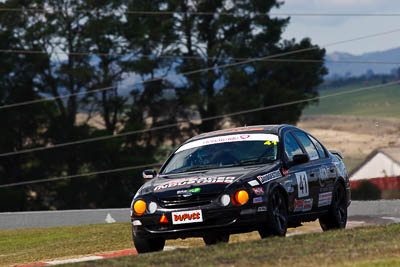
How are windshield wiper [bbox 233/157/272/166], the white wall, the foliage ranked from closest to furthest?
windshield wiper [bbox 233/157/272/166] < the foliage < the white wall

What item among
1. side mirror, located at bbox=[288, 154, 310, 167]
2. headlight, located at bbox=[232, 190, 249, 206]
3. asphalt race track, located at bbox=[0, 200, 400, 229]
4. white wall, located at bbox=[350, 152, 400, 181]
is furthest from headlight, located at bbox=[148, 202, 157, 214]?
white wall, located at bbox=[350, 152, 400, 181]

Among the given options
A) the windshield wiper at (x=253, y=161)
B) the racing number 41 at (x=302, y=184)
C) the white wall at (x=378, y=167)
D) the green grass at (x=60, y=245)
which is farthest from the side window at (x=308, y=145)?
A: the white wall at (x=378, y=167)

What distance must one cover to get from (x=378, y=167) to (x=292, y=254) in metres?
95.7

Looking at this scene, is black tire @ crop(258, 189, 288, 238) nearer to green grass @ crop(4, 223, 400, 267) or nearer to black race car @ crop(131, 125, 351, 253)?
black race car @ crop(131, 125, 351, 253)

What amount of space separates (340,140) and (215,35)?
8104 centimetres

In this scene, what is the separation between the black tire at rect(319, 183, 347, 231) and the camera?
1155cm

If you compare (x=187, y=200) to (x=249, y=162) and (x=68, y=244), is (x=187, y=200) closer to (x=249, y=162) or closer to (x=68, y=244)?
(x=249, y=162)

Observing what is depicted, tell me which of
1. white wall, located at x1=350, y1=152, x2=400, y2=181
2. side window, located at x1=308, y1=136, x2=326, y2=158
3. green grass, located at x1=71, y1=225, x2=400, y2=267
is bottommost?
white wall, located at x1=350, y1=152, x2=400, y2=181

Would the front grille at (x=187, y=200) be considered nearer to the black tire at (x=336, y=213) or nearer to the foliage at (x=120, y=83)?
the black tire at (x=336, y=213)

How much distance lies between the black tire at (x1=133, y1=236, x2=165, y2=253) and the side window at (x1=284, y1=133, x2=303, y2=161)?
6.35 ft

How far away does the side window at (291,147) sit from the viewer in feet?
35.4

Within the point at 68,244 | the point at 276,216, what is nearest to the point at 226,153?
the point at 276,216

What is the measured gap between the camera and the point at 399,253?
8117 millimetres

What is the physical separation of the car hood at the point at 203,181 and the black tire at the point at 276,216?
12.6 inches
